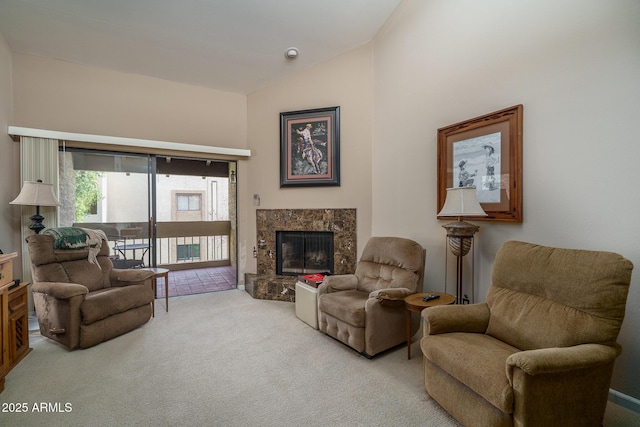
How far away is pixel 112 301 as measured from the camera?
2967 mm

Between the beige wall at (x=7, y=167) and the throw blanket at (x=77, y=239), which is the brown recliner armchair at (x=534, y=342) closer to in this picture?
the throw blanket at (x=77, y=239)

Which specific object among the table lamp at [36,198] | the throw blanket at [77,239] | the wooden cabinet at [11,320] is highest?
the table lamp at [36,198]

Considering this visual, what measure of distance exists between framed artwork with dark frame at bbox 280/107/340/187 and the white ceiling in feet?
2.63

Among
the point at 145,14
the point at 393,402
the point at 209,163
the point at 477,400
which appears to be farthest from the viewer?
the point at 209,163

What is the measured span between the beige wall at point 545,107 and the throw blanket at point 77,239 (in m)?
3.78

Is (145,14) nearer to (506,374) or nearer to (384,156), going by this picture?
(384,156)

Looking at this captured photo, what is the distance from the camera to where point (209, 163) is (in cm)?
549

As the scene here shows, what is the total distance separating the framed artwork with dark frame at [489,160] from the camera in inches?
97.5

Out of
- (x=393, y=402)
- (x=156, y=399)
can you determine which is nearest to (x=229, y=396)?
(x=156, y=399)

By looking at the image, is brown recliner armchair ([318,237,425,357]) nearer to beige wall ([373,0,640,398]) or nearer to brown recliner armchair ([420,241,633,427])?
beige wall ([373,0,640,398])

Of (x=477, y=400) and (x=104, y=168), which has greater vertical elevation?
(x=104, y=168)

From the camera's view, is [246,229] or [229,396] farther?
[246,229]

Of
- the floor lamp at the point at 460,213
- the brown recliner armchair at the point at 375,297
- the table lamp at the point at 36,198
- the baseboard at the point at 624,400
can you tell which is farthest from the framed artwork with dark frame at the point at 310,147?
the baseboard at the point at 624,400

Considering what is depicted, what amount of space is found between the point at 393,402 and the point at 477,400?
60 centimetres
